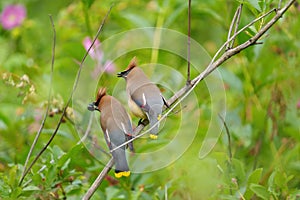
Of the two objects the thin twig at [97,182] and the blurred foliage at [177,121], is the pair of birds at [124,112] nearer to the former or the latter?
the thin twig at [97,182]

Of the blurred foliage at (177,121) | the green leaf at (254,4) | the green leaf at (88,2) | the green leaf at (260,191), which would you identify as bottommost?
the green leaf at (260,191)

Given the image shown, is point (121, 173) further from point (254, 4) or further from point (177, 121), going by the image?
point (177, 121)

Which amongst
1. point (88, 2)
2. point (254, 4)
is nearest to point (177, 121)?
point (88, 2)

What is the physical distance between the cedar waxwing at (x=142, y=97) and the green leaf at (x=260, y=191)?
1.15ft

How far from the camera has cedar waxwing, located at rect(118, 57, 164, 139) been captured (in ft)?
4.42

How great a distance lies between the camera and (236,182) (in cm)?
163

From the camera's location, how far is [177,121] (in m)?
2.11

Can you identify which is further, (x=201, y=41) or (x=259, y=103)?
(x=201, y=41)

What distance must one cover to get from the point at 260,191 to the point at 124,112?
419mm

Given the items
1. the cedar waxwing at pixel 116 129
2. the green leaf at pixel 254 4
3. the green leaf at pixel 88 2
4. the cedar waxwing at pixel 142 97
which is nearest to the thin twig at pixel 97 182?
the cedar waxwing at pixel 116 129

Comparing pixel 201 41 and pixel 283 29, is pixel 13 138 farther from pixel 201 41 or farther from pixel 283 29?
pixel 201 41

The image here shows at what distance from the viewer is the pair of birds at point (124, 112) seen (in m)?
1.35

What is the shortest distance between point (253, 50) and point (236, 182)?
615 millimetres

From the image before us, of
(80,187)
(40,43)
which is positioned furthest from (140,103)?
(40,43)
